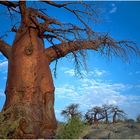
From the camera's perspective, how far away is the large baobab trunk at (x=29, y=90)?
888 centimetres

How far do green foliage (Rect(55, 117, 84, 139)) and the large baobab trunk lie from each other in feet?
2.75

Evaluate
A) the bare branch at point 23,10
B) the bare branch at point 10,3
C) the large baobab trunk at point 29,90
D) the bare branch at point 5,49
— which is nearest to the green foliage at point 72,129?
the large baobab trunk at point 29,90

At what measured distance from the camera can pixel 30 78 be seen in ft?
31.2

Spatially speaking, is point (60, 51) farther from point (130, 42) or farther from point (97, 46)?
point (130, 42)

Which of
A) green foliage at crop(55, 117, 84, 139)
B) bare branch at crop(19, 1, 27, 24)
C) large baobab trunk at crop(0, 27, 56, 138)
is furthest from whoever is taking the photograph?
bare branch at crop(19, 1, 27, 24)

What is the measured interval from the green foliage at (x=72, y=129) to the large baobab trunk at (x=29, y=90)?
838 mm

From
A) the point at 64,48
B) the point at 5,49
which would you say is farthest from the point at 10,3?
the point at 64,48

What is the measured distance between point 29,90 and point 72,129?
1.72 m

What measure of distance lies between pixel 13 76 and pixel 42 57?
98 cm

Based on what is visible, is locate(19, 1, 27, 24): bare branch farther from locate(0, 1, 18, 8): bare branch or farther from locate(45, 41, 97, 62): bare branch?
locate(45, 41, 97, 62): bare branch

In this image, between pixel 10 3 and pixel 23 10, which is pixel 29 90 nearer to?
pixel 23 10

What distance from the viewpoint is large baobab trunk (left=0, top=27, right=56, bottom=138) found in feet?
29.1

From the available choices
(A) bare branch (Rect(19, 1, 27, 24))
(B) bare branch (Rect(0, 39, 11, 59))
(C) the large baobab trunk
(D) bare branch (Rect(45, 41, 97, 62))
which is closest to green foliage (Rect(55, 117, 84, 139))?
(C) the large baobab trunk

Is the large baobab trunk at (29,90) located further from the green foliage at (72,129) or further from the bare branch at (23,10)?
the green foliage at (72,129)
